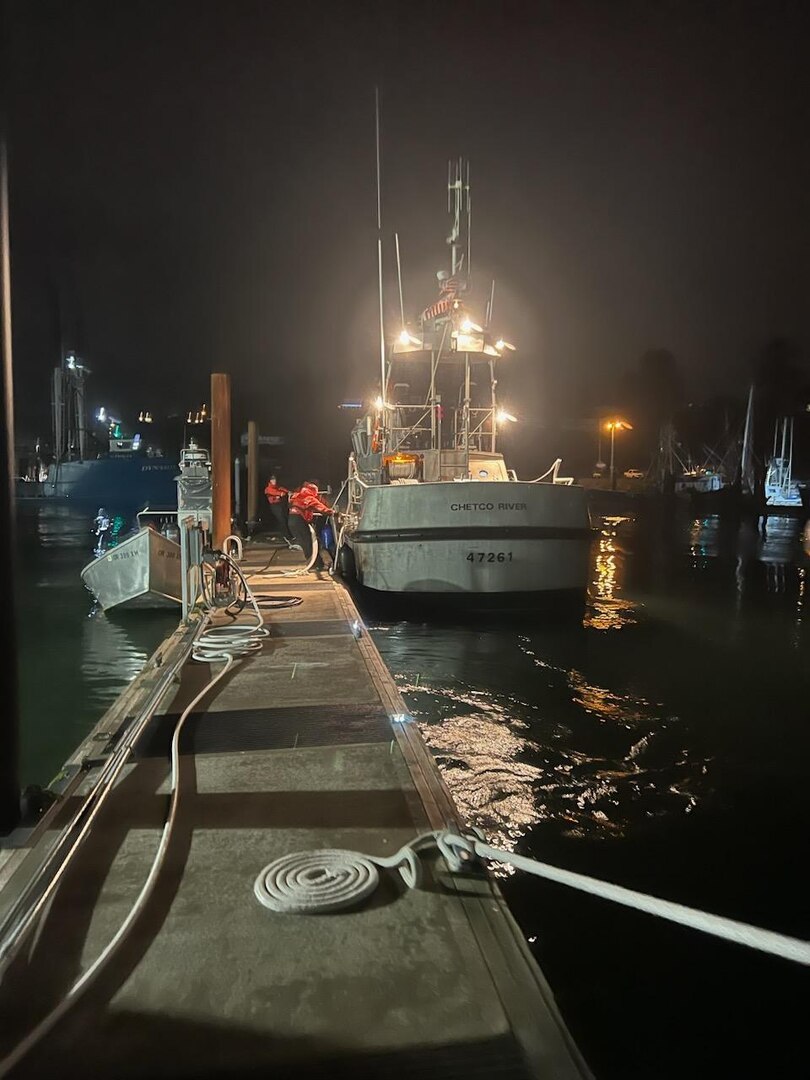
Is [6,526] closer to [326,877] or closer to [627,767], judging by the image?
[326,877]

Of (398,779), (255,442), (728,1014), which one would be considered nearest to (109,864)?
(398,779)

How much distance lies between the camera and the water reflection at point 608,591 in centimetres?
1215

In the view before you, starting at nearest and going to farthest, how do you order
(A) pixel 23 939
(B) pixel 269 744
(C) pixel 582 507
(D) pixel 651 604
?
1. (A) pixel 23 939
2. (B) pixel 269 744
3. (C) pixel 582 507
4. (D) pixel 651 604

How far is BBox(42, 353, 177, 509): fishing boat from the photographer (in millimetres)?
56344

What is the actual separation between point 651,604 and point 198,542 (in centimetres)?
879

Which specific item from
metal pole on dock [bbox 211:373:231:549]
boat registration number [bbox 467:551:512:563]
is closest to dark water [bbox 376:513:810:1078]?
boat registration number [bbox 467:551:512:563]

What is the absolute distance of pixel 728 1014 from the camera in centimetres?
319

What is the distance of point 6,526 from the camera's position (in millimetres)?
3020

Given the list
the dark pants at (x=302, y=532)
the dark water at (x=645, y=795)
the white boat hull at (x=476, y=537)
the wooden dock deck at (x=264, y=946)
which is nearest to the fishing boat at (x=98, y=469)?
the dark pants at (x=302, y=532)

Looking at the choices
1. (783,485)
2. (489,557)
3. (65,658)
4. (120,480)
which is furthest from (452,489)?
(783,485)

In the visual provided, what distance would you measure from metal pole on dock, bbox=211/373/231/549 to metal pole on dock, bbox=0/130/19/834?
881 cm

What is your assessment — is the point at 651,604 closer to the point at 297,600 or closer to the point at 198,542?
the point at 297,600

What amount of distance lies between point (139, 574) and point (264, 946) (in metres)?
10.1

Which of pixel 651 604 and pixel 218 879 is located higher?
pixel 218 879
